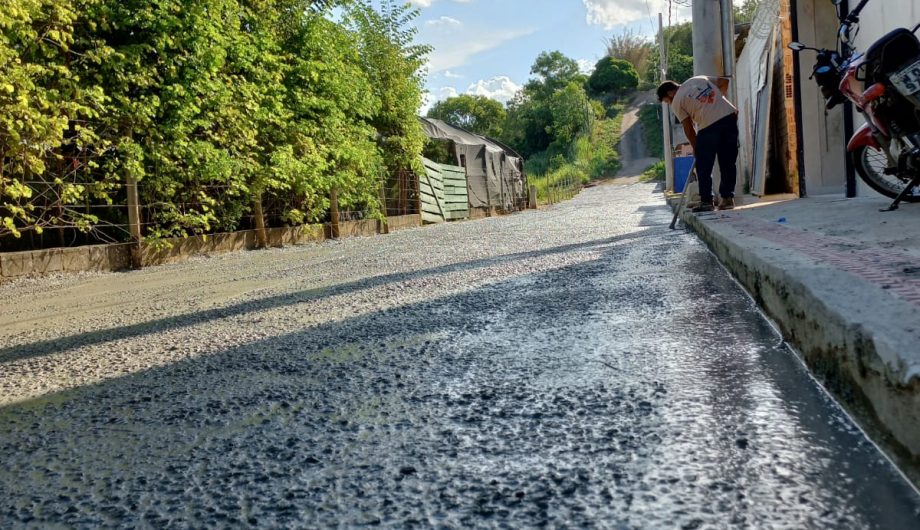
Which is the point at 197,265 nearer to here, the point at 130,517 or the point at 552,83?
the point at 130,517

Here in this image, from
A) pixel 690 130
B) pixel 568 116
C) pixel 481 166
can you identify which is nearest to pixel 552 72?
pixel 568 116

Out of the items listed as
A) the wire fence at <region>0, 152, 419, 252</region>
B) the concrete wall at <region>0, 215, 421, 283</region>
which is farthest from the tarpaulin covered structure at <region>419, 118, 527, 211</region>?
the wire fence at <region>0, 152, 419, 252</region>

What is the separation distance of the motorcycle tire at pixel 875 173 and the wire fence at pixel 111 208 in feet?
20.9

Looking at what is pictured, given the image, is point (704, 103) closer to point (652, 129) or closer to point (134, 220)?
point (134, 220)

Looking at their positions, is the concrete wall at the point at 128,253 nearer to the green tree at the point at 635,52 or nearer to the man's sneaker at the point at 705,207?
the man's sneaker at the point at 705,207

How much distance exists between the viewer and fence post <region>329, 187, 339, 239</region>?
10859 mm

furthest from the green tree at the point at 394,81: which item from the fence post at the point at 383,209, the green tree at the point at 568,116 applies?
the green tree at the point at 568,116

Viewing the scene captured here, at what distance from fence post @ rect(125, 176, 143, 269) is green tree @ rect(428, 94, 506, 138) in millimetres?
55730

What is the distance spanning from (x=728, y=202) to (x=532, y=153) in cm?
4968

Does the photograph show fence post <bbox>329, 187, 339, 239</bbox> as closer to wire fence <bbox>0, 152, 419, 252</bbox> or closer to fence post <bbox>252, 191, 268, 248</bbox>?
wire fence <bbox>0, 152, 419, 252</bbox>

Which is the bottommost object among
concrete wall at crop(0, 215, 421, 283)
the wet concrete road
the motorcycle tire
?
the wet concrete road

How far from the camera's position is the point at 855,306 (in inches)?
61.5

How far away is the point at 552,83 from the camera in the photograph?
68.3 m

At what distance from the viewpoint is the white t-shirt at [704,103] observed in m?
6.23
